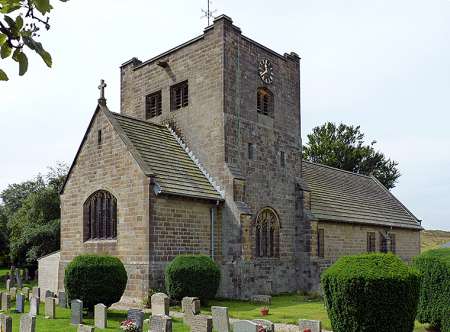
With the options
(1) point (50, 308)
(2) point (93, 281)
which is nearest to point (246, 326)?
(2) point (93, 281)

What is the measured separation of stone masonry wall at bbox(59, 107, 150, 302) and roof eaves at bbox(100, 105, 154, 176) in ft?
0.66

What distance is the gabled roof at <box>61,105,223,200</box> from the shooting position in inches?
859

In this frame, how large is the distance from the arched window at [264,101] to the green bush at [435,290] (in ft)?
43.7

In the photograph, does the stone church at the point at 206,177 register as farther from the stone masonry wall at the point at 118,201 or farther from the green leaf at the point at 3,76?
the green leaf at the point at 3,76

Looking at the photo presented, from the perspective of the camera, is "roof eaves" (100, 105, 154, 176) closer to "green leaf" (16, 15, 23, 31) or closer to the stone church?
the stone church

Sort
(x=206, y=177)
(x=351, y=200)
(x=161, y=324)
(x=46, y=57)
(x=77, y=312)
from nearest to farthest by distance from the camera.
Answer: (x=46, y=57) → (x=161, y=324) → (x=77, y=312) → (x=206, y=177) → (x=351, y=200)

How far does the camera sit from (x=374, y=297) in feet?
38.2

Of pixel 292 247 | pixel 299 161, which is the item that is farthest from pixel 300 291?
pixel 299 161

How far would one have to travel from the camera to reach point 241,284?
74.6ft

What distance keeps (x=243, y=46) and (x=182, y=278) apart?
12061mm

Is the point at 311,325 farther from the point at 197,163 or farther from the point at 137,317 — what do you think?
the point at 197,163

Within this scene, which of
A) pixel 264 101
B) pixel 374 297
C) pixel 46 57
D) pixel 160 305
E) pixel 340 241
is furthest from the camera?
pixel 340 241

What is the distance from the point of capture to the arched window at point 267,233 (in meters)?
25.0

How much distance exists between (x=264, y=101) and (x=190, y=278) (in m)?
11.1
